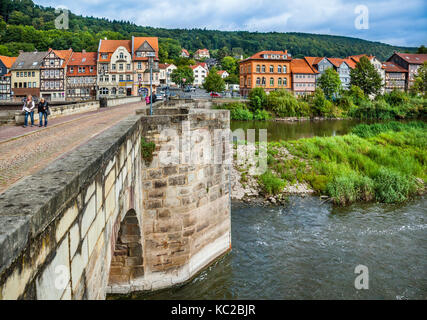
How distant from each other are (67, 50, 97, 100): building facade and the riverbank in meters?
54.9

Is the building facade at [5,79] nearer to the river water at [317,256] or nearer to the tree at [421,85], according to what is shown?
the river water at [317,256]

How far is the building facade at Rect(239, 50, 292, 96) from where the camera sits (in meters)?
77.4

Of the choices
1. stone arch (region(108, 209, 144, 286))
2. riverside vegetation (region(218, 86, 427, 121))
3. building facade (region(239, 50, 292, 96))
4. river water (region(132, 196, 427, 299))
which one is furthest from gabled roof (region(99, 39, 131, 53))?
stone arch (region(108, 209, 144, 286))

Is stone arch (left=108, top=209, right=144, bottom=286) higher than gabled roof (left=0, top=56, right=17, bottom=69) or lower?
lower

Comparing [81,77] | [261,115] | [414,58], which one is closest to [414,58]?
[414,58]

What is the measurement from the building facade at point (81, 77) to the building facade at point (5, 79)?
11971 mm

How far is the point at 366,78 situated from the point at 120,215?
270ft

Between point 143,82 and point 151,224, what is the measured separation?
6365cm

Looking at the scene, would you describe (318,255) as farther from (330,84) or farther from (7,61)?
(7,61)

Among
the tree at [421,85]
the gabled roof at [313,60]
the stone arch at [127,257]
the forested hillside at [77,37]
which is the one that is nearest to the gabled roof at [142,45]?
the forested hillside at [77,37]

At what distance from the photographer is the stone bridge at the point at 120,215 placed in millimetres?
2400

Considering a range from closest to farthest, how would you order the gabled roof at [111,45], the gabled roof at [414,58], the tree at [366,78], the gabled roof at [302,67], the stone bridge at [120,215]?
the stone bridge at [120,215] < the gabled roof at [111,45] < the tree at [366,78] < the gabled roof at [302,67] < the gabled roof at [414,58]

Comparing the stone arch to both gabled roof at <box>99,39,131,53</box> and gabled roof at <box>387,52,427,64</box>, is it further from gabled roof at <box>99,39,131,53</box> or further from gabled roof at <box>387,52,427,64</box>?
gabled roof at <box>387,52,427,64</box>

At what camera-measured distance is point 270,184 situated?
21453mm
